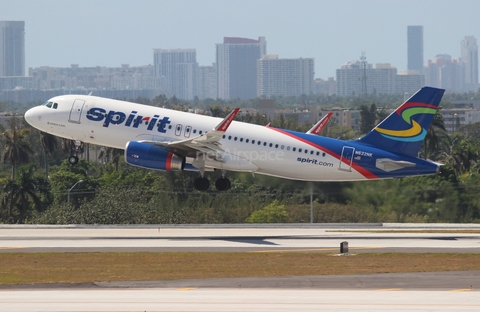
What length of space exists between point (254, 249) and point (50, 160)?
123216 millimetres

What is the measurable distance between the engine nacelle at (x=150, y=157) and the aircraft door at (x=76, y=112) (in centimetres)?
452

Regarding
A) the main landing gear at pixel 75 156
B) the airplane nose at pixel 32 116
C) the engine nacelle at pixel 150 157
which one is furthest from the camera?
the main landing gear at pixel 75 156

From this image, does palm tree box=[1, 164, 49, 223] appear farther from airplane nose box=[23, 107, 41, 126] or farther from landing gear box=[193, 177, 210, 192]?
landing gear box=[193, 177, 210, 192]

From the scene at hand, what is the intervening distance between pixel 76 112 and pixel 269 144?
12.5 meters

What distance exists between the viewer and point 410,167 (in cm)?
5719

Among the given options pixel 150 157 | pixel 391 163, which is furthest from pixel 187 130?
pixel 391 163

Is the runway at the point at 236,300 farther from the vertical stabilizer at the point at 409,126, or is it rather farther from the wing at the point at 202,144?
the vertical stabilizer at the point at 409,126

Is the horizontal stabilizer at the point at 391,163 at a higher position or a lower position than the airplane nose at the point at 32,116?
lower

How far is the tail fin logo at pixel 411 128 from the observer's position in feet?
189

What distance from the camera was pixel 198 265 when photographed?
43625 millimetres

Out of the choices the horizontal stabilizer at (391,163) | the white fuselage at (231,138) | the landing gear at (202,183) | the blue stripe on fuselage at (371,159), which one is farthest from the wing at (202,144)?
the horizontal stabilizer at (391,163)

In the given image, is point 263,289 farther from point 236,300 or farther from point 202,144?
point 202,144

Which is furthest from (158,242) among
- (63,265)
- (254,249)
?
(63,265)

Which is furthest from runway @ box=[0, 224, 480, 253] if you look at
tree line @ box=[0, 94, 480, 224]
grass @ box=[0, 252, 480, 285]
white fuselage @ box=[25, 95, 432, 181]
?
white fuselage @ box=[25, 95, 432, 181]
